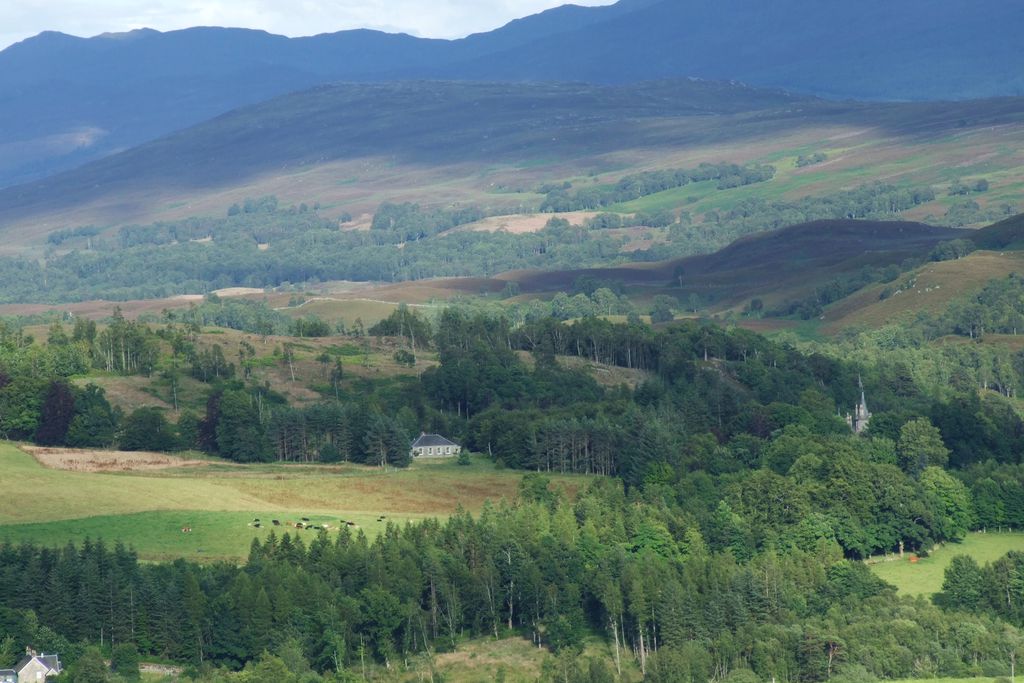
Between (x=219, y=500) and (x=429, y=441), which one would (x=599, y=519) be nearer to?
(x=219, y=500)

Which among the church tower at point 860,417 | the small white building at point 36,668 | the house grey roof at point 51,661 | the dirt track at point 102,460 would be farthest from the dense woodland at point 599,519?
the dirt track at point 102,460

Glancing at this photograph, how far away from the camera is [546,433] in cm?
12900

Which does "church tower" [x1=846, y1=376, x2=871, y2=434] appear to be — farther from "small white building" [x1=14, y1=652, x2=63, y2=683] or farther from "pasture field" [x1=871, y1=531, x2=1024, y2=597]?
"small white building" [x1=14, y1=652, x2=63, y2=683]

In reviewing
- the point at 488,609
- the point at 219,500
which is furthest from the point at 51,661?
the point at 219,500

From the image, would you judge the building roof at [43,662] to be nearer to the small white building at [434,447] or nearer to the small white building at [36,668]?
the small white building at [36,668]

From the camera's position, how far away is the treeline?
82125mm

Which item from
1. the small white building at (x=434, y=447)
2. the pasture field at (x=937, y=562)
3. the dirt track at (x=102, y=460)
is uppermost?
the dirt track at (x=102, y=460)

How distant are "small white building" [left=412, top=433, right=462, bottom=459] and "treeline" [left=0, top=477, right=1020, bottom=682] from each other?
116 ft

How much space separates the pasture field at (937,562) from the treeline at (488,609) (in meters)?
3.69

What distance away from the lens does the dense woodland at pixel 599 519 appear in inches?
3292

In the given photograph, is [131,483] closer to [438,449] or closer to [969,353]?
[438,449]

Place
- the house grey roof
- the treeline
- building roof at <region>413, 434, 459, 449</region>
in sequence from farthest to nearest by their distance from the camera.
→ building roof at <region>413, 434, 459, 449</region> → the treeline → the house grey roof

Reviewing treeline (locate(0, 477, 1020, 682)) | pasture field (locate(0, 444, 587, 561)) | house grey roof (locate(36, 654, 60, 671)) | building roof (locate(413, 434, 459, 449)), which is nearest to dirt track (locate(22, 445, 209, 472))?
pasture field (locate(0, 444, 587, 561))

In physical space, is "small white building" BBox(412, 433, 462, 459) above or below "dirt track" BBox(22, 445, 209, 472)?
below
